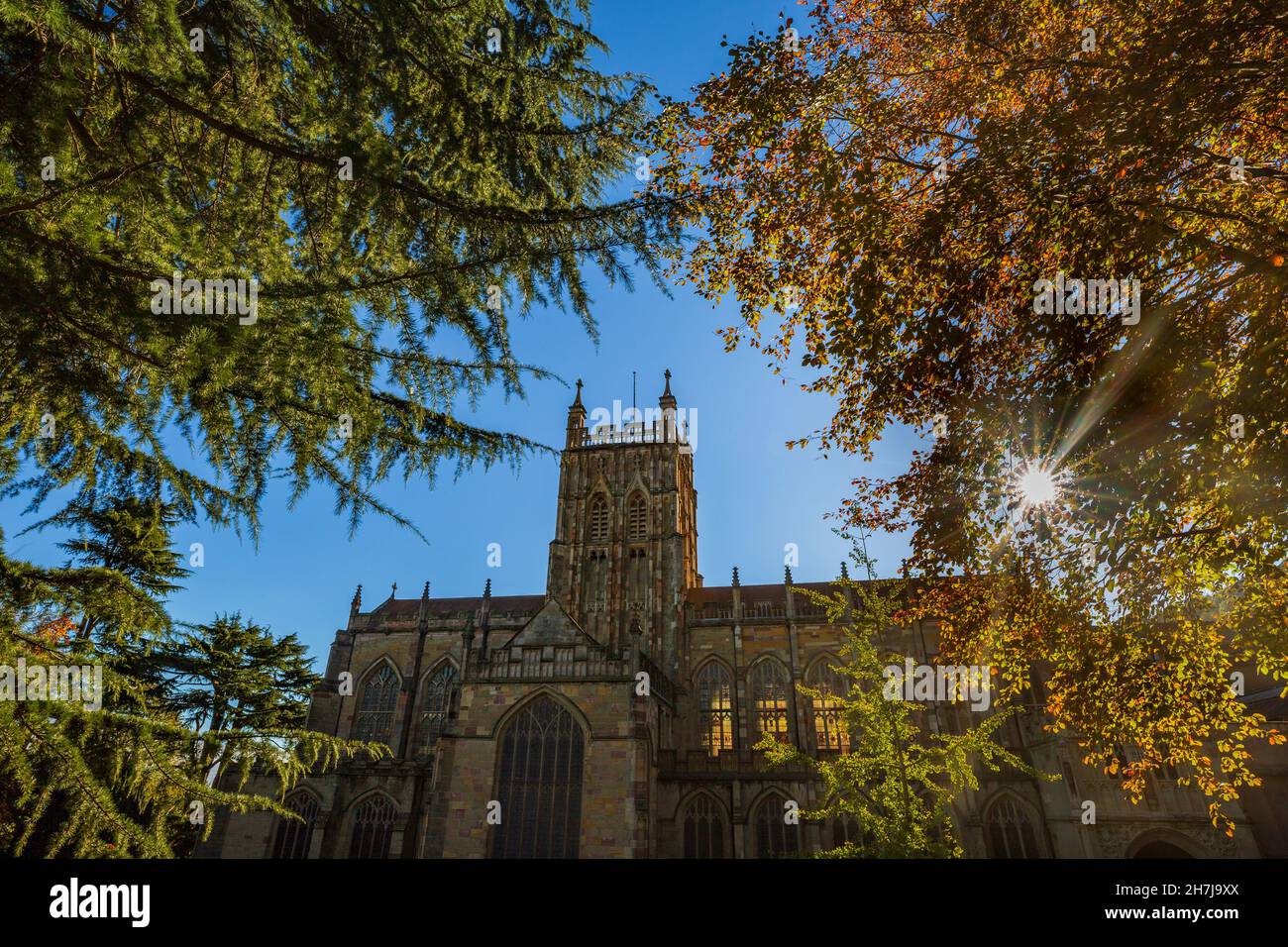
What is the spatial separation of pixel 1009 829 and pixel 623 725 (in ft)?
48.2

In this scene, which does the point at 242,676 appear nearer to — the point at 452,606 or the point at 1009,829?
the point at 452,606

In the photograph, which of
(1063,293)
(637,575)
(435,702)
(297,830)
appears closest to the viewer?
(1063,293)

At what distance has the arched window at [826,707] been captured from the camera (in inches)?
964

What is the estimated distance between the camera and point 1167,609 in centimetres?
759

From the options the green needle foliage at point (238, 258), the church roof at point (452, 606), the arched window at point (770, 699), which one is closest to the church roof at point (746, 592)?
the arched window at point (770, 699)

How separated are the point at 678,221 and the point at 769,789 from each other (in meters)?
23.0

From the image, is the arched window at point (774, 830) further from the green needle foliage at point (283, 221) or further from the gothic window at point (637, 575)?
the green needle foliage at point (283, 221)

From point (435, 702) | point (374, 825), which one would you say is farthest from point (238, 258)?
point (435, 702)

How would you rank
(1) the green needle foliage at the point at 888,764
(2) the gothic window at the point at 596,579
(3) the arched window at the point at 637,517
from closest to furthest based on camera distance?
(1) the green needle foliage at the point at 888,764 < (2) the gothic window at the point at 596,579 < (3) the arched window at the point at 637,517

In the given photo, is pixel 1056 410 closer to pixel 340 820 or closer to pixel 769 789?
pixel 769 789

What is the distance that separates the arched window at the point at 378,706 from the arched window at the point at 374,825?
408 centimetres

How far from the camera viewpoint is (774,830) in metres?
22.0

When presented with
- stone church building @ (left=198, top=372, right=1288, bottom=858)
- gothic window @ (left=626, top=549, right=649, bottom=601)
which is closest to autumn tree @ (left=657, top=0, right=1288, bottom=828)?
stone church building @ (left=198, top=372, right=1288, bottom=858)

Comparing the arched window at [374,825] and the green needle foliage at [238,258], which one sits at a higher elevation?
the green needle foliage at [238,258]
